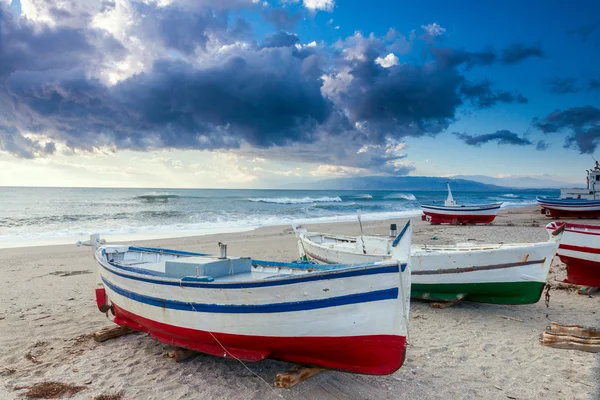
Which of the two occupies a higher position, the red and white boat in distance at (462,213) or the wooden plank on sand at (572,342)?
the red and white boat in distance at (462,213)

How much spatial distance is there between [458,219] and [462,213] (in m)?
0.52

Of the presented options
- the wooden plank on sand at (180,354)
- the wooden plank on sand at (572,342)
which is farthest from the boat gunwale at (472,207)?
the wooden plank on sand at (180,354)

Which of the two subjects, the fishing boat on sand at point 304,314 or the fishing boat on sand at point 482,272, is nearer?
the fishing boat on sand at point 304,314

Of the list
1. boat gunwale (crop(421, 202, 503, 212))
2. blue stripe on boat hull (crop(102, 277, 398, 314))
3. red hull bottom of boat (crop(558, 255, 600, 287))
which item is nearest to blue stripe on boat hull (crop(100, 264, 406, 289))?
blue stripe on boat hull (crop(102, 277, 398, 314))

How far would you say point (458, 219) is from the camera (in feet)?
84.3

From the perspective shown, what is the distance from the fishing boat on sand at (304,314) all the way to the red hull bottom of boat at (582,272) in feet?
23.2

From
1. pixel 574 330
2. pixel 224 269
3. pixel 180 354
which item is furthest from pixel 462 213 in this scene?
pixel 180 354

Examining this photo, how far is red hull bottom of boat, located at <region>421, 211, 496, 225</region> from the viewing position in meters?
25.0

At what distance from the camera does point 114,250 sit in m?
8.28

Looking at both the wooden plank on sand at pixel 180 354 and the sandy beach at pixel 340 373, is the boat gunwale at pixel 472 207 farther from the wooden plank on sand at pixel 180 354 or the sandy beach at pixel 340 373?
the wooden plank on sand at pixel 180 354

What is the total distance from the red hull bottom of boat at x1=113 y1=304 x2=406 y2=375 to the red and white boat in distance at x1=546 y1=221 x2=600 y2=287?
6420 mm

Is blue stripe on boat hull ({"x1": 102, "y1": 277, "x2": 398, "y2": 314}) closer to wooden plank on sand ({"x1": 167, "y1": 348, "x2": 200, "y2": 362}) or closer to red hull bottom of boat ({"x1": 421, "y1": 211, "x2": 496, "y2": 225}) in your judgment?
wooden plank on sand ({"x1": 167, "y1": 348, "x2": 200, "y2": 362})

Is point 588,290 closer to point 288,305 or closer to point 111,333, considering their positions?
point 288,305

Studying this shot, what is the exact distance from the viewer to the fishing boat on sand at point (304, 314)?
434cm
